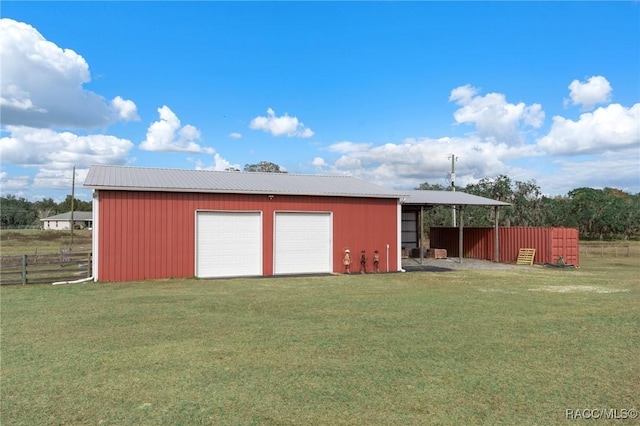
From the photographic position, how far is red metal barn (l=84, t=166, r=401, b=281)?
14828mm

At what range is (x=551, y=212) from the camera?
47594mm

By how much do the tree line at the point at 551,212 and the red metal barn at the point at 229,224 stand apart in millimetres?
22861

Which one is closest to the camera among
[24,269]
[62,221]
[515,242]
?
[24,269]

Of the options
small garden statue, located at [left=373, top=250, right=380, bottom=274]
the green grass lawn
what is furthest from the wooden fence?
small garden statue, located at [left=373, top=250, right=380, bottom=274]

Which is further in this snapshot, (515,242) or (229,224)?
(515,242)

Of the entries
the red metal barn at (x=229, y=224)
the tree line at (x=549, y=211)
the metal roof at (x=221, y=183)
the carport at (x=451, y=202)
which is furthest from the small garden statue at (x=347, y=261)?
the tree line at (x=549, y=211)

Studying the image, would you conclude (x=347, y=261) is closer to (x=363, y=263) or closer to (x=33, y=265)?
(x=363, y=263)

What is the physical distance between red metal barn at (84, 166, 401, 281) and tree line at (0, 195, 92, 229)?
85731 millimetres

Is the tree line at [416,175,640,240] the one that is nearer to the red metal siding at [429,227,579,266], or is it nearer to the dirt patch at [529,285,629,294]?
the red metal siding at [429,227,579,266]

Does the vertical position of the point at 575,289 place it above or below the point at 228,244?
below

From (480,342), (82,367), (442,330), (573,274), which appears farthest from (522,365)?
(573,274)

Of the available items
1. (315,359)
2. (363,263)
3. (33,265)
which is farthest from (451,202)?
(315,359)

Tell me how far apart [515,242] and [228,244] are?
47.6 ft

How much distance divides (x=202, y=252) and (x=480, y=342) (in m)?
11.0
